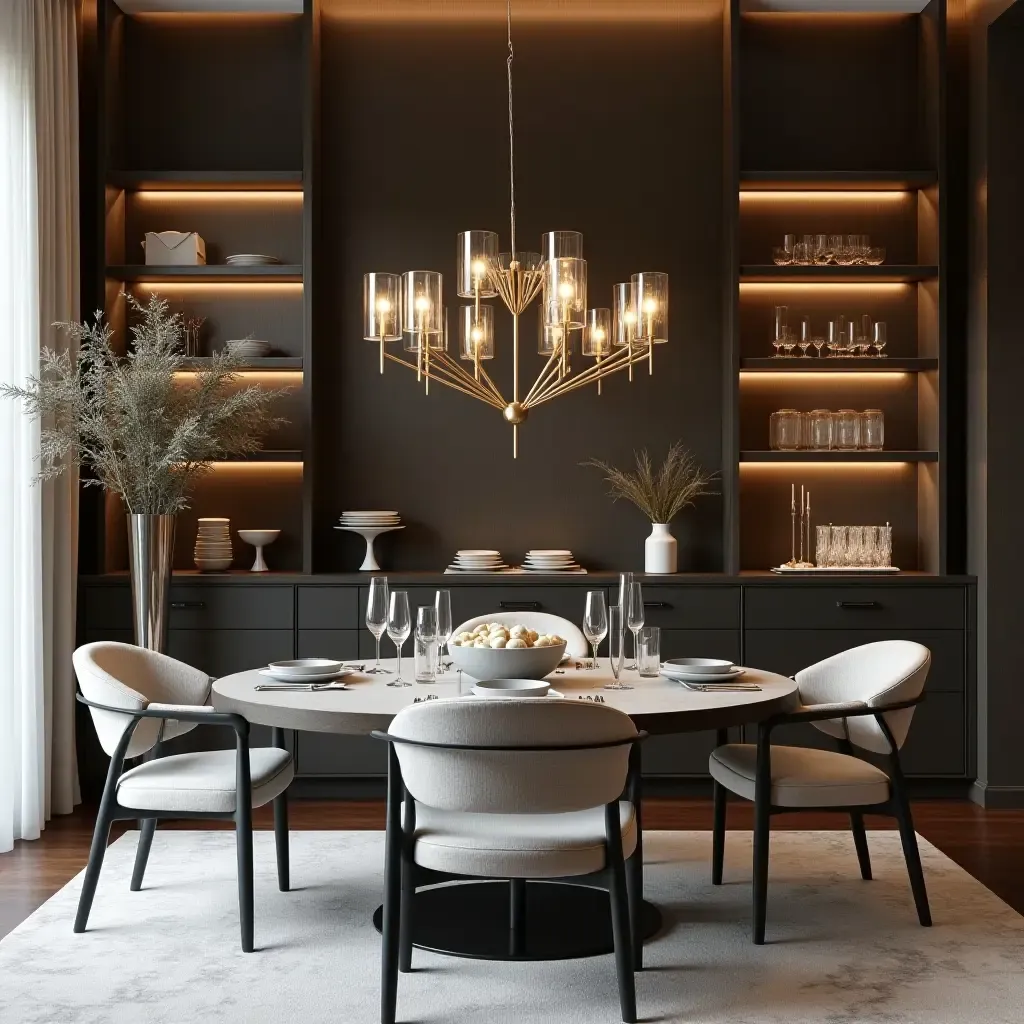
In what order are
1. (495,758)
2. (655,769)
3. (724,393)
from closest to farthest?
(495,758), (655,769), (724,393)

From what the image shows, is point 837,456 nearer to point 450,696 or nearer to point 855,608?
point 855,608

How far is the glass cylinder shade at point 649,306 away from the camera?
3539 mm

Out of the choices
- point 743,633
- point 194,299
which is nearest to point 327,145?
point 194,299

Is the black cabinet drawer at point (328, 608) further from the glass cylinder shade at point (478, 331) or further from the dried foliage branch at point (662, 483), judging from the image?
the glass cylinder shade at point (478, 331)

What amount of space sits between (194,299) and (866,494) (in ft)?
10.7

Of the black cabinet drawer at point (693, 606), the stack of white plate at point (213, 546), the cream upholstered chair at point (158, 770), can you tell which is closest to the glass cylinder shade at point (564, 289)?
the cream upholstered chair at point (158, 770)

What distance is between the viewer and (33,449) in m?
4.72

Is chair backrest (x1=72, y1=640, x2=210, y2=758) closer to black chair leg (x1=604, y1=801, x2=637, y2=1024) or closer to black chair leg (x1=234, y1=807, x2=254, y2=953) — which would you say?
black chair leg (x1=234, y1=807, x2=254, y2=953)

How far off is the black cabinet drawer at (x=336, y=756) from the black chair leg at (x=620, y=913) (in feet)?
7.77

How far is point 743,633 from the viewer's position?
5.17 meters

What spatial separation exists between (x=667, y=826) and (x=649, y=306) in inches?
86.5

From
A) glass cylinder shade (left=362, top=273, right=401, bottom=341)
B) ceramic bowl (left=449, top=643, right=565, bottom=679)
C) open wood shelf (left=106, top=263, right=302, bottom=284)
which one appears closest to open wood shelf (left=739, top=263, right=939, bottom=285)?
open wood shelf (left=106, top=263, right=302, bottom=284)

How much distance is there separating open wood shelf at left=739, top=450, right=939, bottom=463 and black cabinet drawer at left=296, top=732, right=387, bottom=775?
2046 mm

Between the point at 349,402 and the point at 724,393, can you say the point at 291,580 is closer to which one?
the point at 349,402
